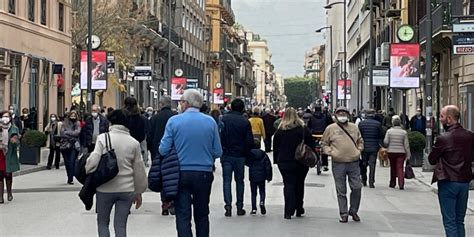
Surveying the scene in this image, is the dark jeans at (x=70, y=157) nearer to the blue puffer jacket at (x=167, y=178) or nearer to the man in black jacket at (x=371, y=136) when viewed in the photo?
the man in black jacket at (x=371, y=136)

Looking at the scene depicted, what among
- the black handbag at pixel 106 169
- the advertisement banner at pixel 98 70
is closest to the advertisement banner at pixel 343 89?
the advertisement banner at pixel 98 70

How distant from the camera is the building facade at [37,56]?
3312cm

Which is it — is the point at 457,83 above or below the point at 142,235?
above

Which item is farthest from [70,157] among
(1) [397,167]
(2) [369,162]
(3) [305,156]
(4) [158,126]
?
(3) [305,156]

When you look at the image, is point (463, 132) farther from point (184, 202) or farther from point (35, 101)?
point (35, 101)

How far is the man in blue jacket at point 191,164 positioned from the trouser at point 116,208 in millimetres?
620

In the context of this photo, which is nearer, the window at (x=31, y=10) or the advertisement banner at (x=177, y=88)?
the window at (x=31, y=10)

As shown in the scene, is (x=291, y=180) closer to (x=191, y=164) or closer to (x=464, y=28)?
(x=191, y=164)

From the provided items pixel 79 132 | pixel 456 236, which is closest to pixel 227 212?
pixel 456 236

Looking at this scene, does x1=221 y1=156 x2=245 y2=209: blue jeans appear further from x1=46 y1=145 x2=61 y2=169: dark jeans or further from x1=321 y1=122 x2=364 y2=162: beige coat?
x1=46 y1=145 x2=61 y2=169: dark jeans

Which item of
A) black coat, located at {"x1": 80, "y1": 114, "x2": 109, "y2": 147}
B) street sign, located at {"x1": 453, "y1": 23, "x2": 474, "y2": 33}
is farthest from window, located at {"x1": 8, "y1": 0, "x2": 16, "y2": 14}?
street sign, located at {"x1": 453, "y1": 23, "x2": 474, "y2": 33}

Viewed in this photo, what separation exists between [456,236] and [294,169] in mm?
4172

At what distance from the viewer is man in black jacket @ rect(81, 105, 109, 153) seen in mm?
20489

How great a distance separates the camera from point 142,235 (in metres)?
12.3
